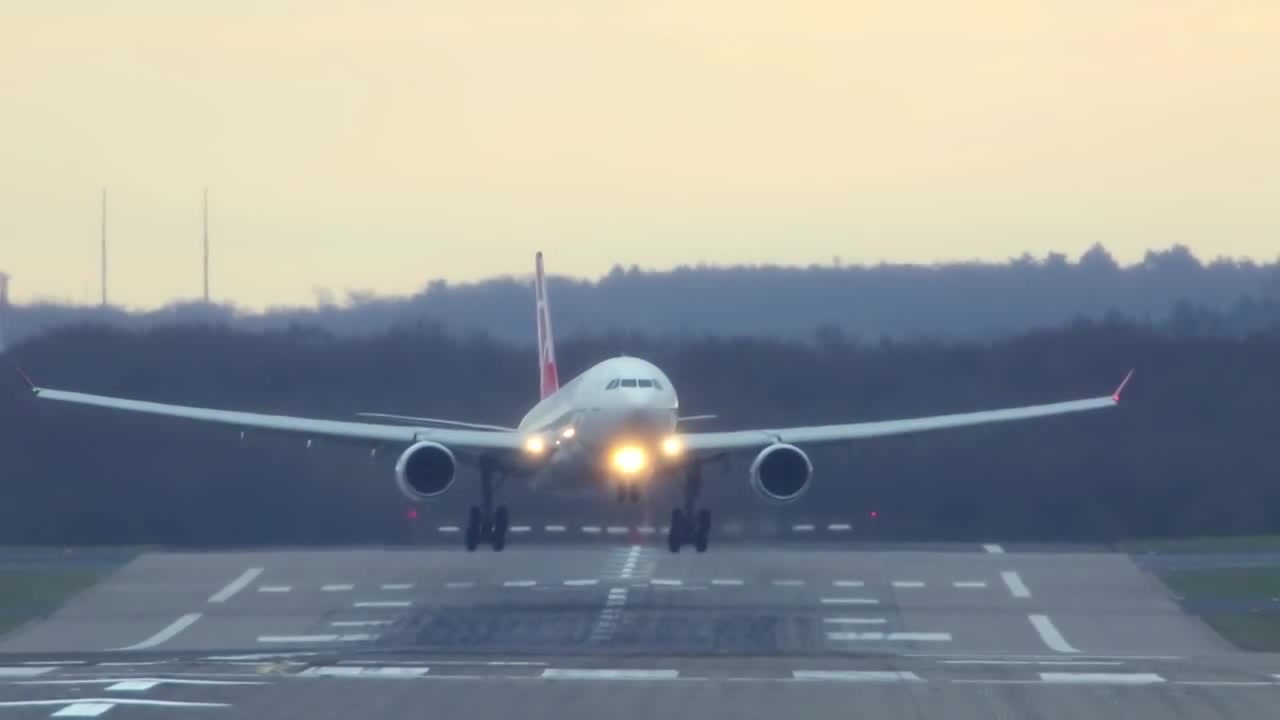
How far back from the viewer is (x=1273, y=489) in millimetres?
71125

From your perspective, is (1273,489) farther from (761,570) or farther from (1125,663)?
(1125,663)

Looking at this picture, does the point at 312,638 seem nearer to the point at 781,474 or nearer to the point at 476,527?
the point at 476,527

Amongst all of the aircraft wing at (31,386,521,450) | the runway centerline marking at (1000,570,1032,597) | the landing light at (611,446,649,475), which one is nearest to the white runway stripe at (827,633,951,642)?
the landing light at (611,446,649,475)

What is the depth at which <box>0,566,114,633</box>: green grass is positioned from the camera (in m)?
49.6

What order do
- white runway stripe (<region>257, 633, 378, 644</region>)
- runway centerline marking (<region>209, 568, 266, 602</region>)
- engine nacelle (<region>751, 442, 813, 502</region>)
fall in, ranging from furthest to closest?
runway centerline marking (<region>209, 568, 266, 602</region>), engine nacelle (<region>751, 442, 813, 502</region>), white runway stripe (<region>257, 633, 378, 644</region>)

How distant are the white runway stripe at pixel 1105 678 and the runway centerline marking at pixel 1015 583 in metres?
16.8

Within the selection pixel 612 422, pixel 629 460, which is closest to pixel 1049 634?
pixel 629 460

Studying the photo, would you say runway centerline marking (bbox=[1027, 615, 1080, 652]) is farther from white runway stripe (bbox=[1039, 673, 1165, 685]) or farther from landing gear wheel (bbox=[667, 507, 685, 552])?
landing gear wheel (bbox=[667, 507, 685, 552])

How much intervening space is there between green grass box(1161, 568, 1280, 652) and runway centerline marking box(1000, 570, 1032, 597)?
396 centimetres

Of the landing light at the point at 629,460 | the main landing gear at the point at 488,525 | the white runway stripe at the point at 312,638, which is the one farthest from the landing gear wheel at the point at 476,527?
the white runway stripe at the point at 312,638

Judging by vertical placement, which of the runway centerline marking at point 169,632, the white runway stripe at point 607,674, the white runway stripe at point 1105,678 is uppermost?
the white runway stripe at point 607,674

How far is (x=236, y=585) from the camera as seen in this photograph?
53.7 meters

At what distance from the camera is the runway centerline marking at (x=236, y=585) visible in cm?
5169

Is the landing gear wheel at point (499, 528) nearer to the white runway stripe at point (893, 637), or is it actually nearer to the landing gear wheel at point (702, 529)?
the landing gear wheel at point (702, 529)
